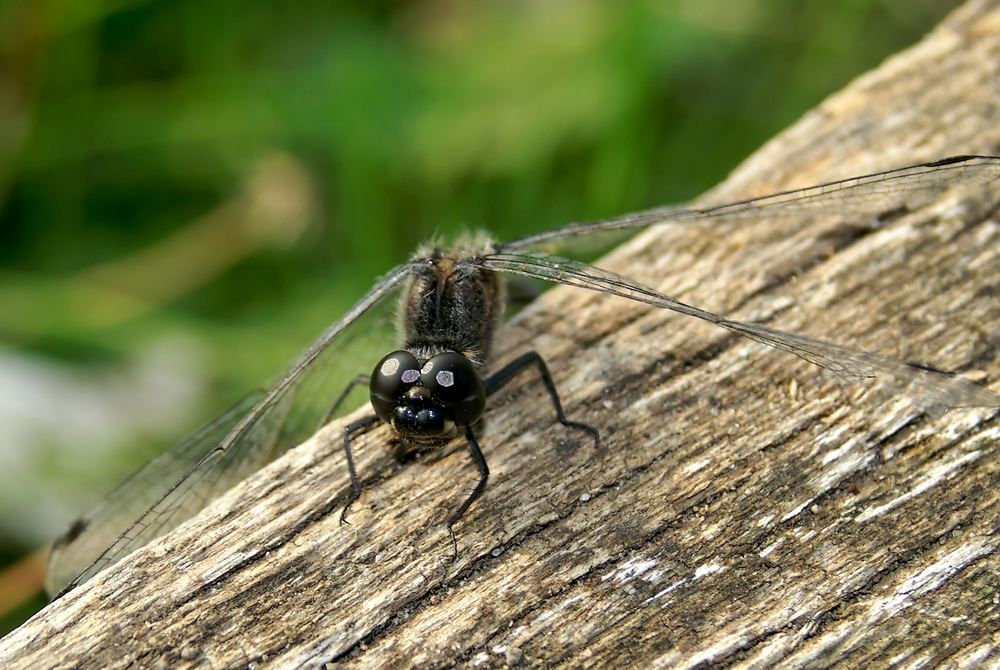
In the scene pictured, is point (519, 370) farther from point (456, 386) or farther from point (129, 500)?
point (129, 500)

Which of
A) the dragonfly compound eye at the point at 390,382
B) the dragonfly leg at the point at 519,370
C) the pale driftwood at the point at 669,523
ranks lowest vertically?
the pale driftwood at the point at 669,523

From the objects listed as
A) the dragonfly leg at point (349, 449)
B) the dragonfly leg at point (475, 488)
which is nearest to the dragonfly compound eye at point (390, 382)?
the dragonfly leg at point (349, 449)

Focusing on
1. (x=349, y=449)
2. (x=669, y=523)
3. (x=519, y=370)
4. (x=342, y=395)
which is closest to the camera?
(x=669, y=523)

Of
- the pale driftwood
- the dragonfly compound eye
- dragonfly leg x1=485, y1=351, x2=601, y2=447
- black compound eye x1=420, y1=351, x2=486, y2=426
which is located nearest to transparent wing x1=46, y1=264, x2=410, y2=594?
the pale driftwood

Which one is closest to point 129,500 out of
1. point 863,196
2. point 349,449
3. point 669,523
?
point 349,449

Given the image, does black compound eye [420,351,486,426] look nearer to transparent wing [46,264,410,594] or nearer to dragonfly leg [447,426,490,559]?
dragonfly leg [447,426,490,559]

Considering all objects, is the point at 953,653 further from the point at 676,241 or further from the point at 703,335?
the point at 676,241

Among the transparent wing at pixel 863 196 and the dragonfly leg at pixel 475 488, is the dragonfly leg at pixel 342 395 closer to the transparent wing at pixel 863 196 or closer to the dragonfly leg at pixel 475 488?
the dragonfly leg at pixel 475 488
